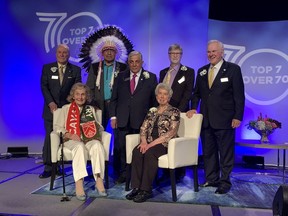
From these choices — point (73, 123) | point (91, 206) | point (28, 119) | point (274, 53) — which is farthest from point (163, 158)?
point (28, 119)

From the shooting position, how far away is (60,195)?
3.77 metres

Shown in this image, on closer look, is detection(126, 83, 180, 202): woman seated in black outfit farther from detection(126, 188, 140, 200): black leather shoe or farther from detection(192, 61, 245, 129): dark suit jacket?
detection(192, 61, 245, 129): dark suit jacket

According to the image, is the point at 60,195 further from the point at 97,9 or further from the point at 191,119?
the point at 97,9

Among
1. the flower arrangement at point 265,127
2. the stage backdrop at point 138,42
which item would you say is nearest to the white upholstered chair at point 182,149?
the flower arrangement at point 265,127

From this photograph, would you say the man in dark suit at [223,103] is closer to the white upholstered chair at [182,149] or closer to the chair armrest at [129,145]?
the white upholstered chair at [182,149]

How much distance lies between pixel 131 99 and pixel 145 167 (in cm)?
91

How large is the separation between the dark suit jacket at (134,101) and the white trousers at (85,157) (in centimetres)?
51

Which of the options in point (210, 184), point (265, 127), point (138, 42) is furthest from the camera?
point (138, 42)

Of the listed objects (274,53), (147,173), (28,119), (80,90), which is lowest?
(147,173)

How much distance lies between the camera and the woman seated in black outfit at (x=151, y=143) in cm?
364

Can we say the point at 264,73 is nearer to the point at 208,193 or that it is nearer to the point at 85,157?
the point at 208,193

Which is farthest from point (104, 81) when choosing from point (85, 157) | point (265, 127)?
point (265, 127)

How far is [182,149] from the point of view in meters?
3.78

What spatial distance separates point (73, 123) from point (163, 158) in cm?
114
